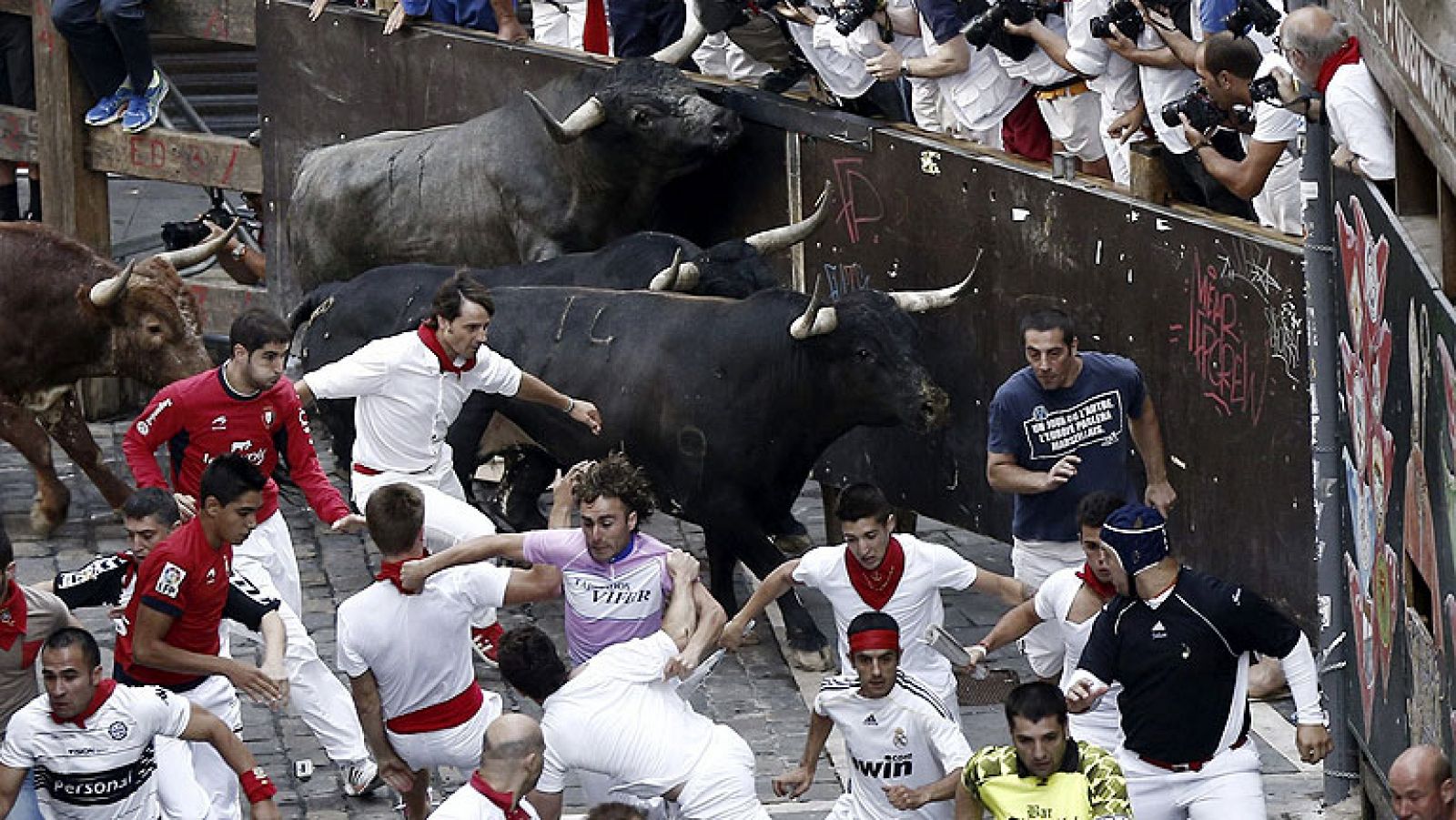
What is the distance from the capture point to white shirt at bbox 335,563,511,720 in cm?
1018

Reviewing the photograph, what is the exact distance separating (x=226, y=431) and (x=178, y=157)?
7.43 meters

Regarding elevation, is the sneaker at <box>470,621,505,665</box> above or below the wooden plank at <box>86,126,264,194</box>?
above

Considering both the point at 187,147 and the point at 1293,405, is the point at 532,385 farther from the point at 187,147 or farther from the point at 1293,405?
the point at 187,147

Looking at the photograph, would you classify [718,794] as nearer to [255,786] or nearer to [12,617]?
[255,786]

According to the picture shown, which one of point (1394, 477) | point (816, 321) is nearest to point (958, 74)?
point (816, 321)

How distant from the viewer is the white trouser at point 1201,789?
30.3ft

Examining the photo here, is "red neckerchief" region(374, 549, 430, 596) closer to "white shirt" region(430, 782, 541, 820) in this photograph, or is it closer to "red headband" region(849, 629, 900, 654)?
"red headband" region(849, 629, 900, 654)

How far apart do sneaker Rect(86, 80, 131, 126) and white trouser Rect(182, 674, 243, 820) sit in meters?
9.06

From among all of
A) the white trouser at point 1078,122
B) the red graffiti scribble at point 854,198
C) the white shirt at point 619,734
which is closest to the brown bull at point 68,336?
the red graffiti scribble at point 854,198

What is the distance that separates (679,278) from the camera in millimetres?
13859

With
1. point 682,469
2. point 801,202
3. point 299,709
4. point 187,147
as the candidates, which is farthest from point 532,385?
point 187,147

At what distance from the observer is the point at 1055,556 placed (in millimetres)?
11445

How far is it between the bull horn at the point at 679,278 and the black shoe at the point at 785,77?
1927 mm

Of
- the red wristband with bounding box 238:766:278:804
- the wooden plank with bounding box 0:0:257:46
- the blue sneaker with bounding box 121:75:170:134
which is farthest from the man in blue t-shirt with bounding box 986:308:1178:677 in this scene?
the wooden plank with bounding box 0:0:257:46
